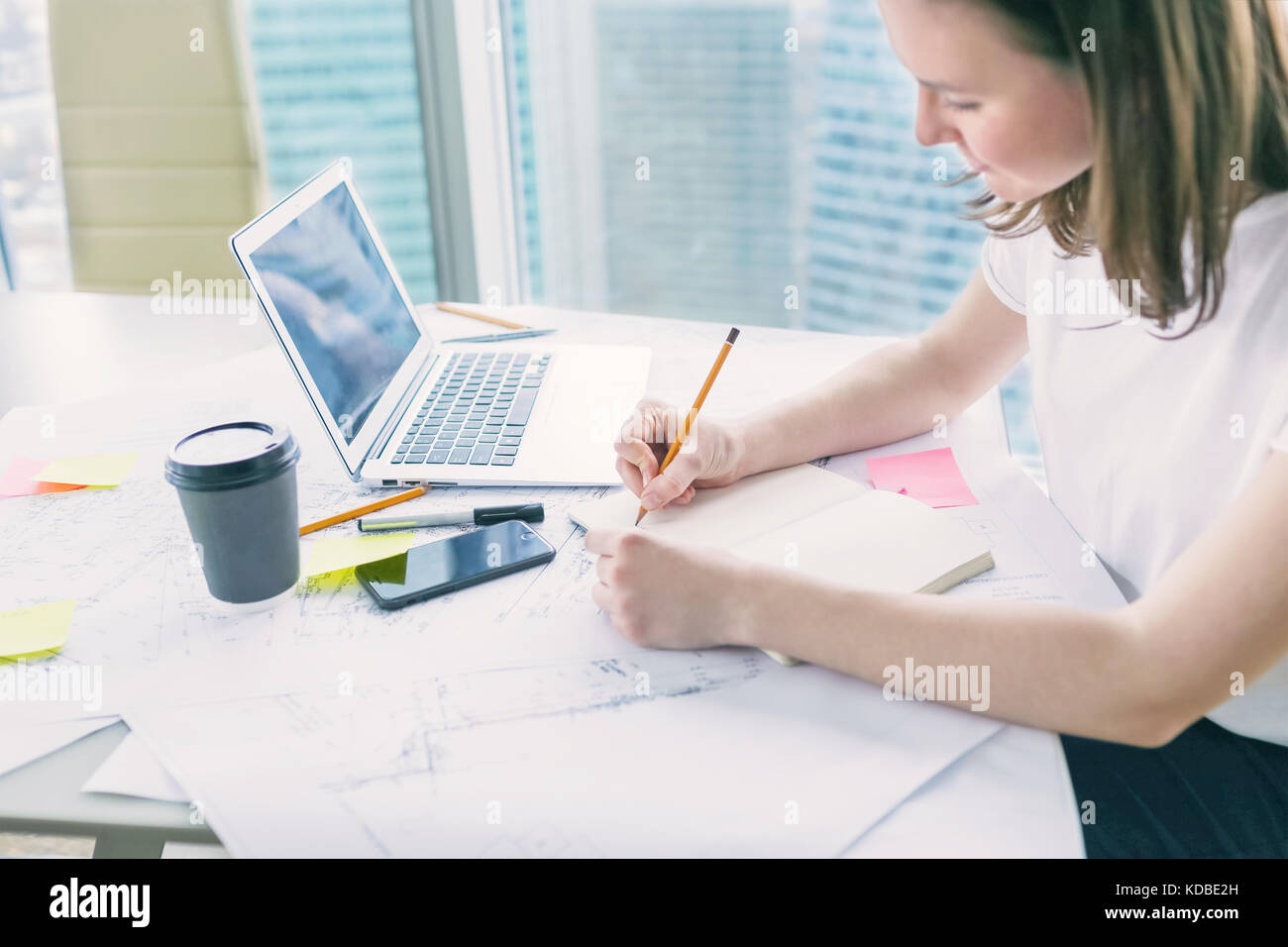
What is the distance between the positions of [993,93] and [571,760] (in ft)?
1.73

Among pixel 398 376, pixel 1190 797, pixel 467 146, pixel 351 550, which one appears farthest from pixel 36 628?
pixel 467 146

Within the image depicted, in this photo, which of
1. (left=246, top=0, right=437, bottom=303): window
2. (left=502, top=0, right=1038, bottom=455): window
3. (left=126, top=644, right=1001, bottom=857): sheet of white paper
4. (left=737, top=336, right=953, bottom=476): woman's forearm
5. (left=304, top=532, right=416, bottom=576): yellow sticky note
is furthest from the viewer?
(left=246, top=0, right=437, bottom=303): window

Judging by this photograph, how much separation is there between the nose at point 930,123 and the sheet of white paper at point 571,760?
0.41m

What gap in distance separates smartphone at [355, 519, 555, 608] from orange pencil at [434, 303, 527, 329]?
552mm

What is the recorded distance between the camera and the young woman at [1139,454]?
2.10 feet

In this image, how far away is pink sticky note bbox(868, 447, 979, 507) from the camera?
0.91 metres

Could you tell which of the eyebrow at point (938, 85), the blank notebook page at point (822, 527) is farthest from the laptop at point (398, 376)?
the eyebrow at point (938, 85)

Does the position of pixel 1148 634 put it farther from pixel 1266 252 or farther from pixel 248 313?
pixel 248 313

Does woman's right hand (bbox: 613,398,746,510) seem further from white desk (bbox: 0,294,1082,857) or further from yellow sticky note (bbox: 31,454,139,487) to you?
yellow sticky note (bbox: 31,454,139,487)

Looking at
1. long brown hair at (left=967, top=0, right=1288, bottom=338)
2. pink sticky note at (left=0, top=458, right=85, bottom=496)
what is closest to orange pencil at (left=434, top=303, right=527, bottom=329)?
pink sticky note at (left=0, top=458, right=85, bottom=496)

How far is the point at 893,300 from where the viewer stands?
2332mm
